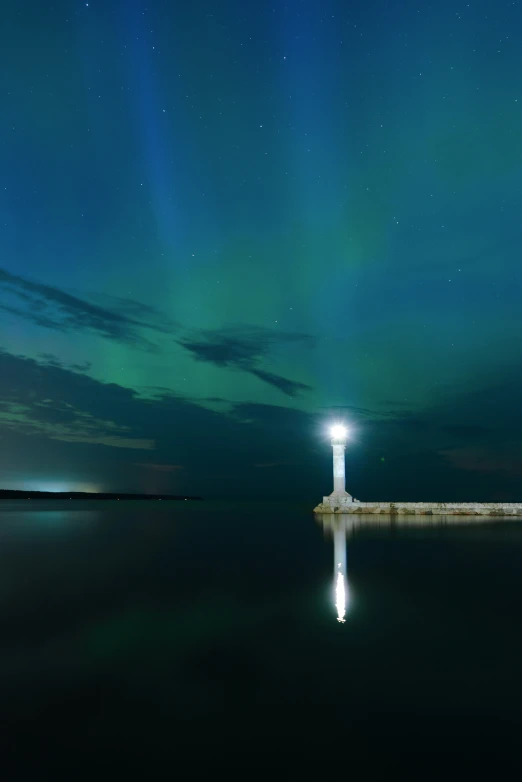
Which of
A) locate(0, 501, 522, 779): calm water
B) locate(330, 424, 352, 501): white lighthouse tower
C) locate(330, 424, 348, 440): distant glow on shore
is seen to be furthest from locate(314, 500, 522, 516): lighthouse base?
locate(0, 501, 522, 779): calm water

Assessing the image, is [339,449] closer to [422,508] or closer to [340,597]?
[422,508]

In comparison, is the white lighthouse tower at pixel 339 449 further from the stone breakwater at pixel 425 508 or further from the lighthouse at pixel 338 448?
the stone breakwater at pixel 425 508

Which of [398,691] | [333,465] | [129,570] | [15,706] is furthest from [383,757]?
[333,465]

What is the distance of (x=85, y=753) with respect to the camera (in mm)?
6637

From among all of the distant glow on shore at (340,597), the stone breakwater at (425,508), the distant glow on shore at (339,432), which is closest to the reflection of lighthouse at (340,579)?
the distant glow on shore at (340,597)

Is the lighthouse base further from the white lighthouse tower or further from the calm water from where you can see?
the calm water

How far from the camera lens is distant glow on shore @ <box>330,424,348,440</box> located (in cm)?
6056

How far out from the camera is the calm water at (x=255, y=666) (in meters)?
7.02

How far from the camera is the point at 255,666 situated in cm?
992

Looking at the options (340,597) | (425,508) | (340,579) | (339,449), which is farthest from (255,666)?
(425,508)

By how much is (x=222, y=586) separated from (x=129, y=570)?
667cm

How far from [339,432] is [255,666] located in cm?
5199

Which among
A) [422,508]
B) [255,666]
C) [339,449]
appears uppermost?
[339,449]

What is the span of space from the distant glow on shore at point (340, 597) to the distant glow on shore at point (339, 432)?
130 feet
